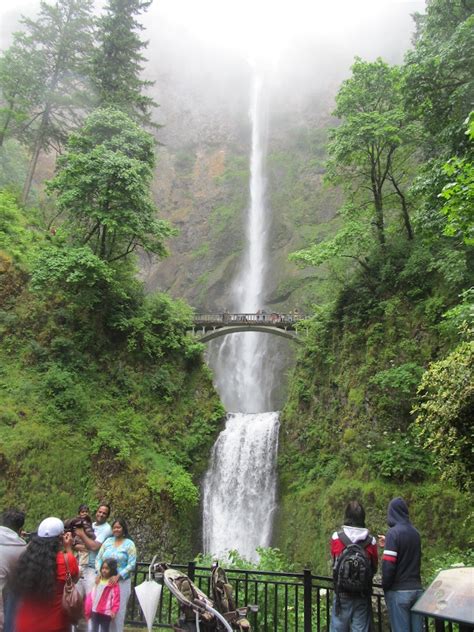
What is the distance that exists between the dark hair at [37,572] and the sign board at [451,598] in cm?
271

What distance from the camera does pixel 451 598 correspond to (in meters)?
3.00

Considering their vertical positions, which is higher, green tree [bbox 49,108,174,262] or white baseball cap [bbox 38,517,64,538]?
green tree [bbox 49,108,174,262]

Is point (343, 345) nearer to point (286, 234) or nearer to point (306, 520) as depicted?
point (306, 520)

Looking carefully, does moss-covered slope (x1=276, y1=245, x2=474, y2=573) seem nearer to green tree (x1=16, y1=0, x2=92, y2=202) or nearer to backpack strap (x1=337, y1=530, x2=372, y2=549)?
backpack strap (x1=337, y1=530, x2=372, y2=549)

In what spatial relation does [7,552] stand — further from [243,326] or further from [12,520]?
[243,326]

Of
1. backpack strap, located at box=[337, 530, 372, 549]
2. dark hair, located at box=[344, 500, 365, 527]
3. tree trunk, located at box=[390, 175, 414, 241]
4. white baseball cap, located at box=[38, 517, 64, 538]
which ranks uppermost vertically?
tree trunk, located at box=[390, 175, 414, 241]

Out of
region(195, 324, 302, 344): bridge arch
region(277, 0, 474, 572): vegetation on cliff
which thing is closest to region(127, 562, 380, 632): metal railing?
region(277, 0, 474, 572): vegetation on cliff

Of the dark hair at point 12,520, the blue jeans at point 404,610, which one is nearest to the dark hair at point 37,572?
the dark hair at point 12,520

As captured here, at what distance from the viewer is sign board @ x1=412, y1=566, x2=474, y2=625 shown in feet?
9.38

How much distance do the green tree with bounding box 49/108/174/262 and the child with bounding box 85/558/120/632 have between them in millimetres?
12947

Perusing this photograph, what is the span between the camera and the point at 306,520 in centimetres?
1426

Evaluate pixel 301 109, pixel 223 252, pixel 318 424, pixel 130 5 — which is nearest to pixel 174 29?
pixel 301 109

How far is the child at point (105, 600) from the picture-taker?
5070 mm

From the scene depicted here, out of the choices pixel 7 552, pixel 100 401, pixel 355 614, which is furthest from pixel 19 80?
pixel 355 614
